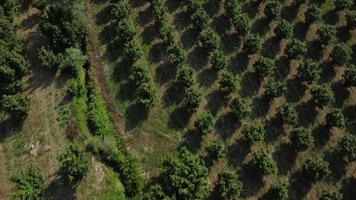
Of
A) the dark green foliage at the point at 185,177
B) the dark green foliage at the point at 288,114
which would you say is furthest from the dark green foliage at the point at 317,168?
the dark green foliage at the point at 185,177

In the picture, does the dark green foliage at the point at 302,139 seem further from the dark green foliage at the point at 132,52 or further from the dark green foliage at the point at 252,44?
the dark green foliage at the point at 132,52

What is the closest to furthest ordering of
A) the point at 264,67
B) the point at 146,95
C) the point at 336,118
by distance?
1. the point at 336,118
2. the point at 146,95
3. the point at 264,67

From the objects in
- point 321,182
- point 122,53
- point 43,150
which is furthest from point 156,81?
point 321,182

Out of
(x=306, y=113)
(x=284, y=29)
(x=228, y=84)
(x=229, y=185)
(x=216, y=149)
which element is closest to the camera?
(x=229, y=185)

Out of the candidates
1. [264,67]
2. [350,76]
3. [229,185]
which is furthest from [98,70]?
[350,76]

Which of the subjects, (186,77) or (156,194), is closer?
(156,194)

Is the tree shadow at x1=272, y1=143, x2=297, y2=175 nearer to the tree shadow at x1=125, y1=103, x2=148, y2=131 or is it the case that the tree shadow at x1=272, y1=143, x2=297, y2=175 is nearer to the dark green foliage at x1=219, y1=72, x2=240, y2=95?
the dark green foliage at x1=219, y1=72, x2=240, y2=95

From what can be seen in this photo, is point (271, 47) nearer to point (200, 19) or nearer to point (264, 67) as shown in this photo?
point (264, 67)
